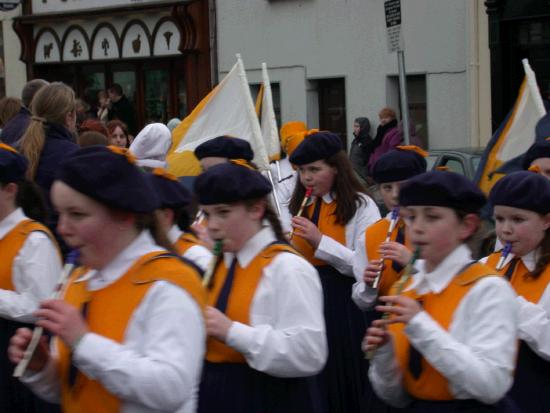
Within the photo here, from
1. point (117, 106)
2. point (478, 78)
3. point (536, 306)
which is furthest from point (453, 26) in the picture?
point (536, 306)

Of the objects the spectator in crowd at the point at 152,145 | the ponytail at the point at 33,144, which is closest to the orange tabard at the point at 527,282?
the ponytail at the point at 33,144

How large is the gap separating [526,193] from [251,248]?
50.5 inches

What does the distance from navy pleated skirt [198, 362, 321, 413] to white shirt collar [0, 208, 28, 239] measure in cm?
117

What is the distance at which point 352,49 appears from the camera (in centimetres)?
1850

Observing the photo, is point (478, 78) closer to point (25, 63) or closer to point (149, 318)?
point (25, 63)

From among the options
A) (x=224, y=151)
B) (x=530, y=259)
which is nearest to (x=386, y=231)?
(x=224, y=151)

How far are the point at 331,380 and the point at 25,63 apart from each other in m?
19.2

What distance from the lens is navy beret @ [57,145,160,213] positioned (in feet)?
10.6

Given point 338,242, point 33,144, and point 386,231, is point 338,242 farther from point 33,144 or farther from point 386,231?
point 33,144

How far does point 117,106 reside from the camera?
59.4 ft

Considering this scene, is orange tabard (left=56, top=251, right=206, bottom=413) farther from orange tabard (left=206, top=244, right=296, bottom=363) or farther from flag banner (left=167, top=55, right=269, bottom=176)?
flag banner (left=167, top=55, right=269, bottom=176)

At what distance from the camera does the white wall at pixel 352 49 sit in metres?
17.0

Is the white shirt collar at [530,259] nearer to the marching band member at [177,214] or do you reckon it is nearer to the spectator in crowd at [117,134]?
the marching band member at [177,214]

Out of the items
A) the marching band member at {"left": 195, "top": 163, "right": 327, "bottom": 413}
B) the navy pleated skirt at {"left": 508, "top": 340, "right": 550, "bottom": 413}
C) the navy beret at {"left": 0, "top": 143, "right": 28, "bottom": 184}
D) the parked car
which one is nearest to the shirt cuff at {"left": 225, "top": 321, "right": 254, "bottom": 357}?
the marching band member at {"left": 195, "top": 163, "right": 327, "bottom": 413}
